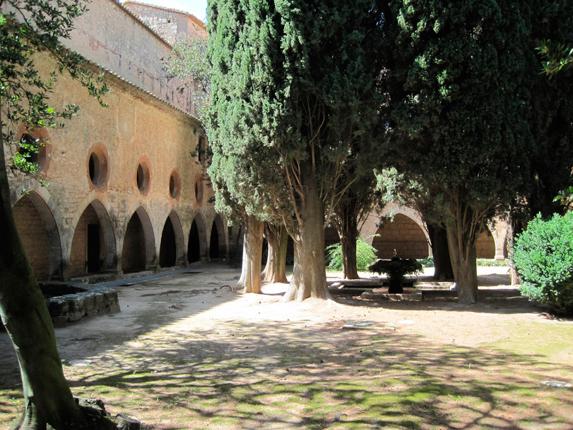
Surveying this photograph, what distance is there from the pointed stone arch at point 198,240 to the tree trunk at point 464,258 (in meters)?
14.3

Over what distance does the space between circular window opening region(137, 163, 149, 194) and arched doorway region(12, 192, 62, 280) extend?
4.24m

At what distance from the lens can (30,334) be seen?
10.9 ft

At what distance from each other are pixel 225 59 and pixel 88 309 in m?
5.72

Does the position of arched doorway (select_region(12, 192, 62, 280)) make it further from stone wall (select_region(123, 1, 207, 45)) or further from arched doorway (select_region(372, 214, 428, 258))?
arched doorway (select_region(372, 214, 428, 258))

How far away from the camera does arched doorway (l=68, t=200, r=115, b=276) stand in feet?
55.4

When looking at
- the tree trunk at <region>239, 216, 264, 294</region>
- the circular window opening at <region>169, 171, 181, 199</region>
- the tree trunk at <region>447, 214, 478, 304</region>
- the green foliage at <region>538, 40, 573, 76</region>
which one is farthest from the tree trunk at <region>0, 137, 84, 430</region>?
the circular window opening at <region>169, 171, 181, 199</region>

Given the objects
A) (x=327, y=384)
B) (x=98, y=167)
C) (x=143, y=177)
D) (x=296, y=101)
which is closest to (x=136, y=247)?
(x=143, y=177)

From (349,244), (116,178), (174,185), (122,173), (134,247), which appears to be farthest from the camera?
(174,185)

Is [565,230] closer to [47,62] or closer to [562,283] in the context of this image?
[562,283]

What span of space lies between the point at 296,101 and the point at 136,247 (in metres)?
13.3

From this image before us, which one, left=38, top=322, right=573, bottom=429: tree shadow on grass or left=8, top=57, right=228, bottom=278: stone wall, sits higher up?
left=8, top=57, right=228, bottom=278: stone wall

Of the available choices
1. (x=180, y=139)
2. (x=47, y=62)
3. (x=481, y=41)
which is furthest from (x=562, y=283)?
(x=180, y=139)

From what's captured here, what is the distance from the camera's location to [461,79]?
10234mm

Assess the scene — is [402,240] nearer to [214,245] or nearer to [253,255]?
[214,245]
